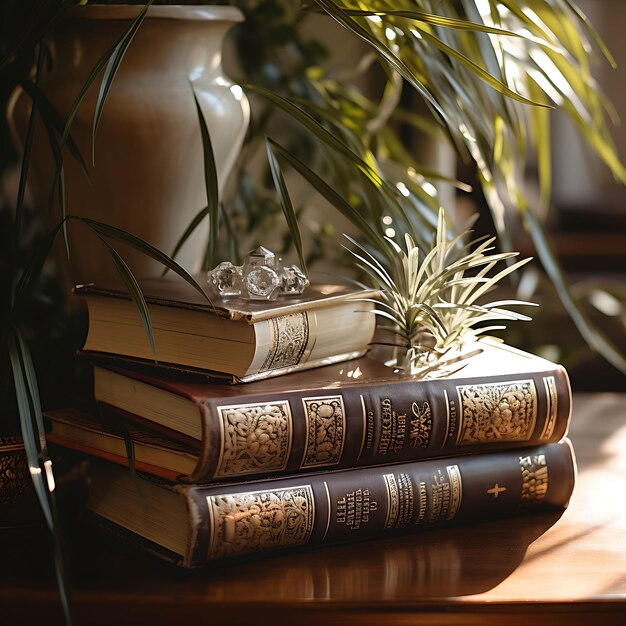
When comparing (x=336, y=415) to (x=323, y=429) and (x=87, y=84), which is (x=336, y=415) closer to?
(x=323, y=429)

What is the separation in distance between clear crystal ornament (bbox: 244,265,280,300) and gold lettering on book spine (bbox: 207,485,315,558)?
0.13 meters

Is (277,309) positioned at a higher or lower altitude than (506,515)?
higher

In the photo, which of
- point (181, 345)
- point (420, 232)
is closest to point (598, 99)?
point (420, 232)

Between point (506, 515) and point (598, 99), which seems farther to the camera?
point (598, 99)

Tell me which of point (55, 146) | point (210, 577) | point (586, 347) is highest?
point (55, 146)

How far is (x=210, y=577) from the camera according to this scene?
1.83ft

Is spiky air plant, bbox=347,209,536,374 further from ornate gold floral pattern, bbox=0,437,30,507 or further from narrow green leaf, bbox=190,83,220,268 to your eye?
ornate gold floral pattern, bbox=0,437,30,507

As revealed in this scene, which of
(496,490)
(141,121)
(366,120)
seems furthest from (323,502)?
(366,120)

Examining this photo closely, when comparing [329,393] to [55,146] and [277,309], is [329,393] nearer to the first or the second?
[277,309]

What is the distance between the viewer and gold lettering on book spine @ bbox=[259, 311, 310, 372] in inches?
23.3

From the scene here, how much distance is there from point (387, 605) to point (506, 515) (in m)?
0.16

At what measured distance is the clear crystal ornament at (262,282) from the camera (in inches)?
24.1

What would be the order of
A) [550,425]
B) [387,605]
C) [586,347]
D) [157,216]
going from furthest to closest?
[586,347], [157,216], [550,425], [387,605]

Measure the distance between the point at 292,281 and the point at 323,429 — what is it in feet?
0.38
